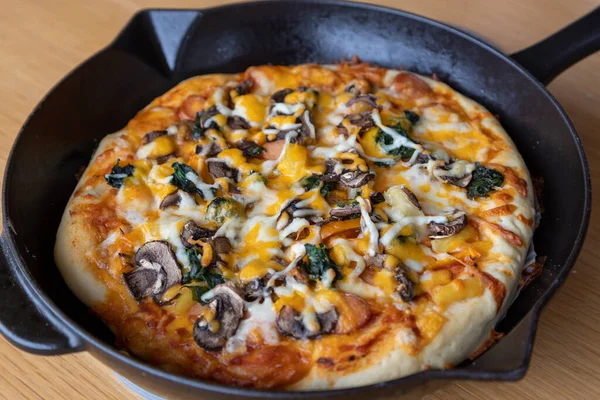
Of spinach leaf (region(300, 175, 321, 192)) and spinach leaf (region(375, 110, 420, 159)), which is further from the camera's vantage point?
spinach leaf (region(375, 110, 420, 159))

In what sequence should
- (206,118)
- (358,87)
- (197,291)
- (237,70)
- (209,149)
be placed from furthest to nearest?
(237,70), (358,87), (206,118), (209,149), (197,291)

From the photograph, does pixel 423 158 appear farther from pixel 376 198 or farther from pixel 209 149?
pixel 209 149

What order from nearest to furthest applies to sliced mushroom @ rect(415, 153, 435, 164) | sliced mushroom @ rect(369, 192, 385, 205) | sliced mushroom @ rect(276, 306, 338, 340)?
1. sliced mushroom @ rect(276, 306, 338, 340)
2. sliced mushroom @ rect(369, 192, 385, 205)
3. sliced mushroom @ rect(415, 153, 435, 164)

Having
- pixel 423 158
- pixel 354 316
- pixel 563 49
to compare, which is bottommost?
pixel 354 316

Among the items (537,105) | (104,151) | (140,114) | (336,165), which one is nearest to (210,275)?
(336,165)

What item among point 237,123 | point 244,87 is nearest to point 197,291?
point 237,123

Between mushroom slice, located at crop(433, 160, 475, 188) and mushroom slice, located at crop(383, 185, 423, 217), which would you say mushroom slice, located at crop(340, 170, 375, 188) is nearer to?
mushroom slice, located at crop(383, 185, 423, 217)

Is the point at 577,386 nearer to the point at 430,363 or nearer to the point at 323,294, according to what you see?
the point at 430,363

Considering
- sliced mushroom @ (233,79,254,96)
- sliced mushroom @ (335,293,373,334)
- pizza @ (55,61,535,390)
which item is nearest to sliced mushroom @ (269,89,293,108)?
pizza @ (55,61,535,390)
